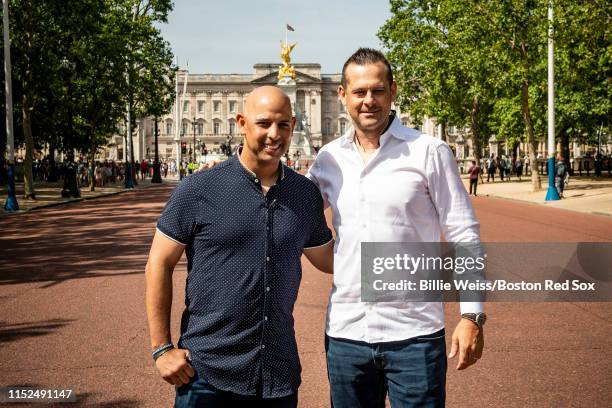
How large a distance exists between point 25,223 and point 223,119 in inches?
5239

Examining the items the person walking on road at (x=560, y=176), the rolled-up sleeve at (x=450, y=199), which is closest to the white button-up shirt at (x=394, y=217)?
the rolled-up sleeve at (x=450, y=199)

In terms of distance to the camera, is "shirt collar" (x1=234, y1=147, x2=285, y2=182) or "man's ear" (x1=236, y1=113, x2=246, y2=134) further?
"man's ear" (x1=236, y1=113, x2=246, y2=134)

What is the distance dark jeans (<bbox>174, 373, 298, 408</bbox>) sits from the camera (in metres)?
2.93

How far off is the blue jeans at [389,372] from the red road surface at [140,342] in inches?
87.3

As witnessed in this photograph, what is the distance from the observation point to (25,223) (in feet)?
73.0

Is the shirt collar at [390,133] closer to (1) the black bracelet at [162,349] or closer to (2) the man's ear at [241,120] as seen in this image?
(2) the man's ear at [241,120]

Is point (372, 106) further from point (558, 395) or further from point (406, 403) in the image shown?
point (558, 395)

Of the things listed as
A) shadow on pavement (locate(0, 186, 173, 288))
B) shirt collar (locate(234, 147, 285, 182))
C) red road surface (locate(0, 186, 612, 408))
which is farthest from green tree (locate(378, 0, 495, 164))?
shirt collar (locate(234, 147, 285, 182))

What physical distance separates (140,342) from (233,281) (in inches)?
179

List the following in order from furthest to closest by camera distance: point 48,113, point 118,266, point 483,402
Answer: point 48,113
point 118,266
point 483,402

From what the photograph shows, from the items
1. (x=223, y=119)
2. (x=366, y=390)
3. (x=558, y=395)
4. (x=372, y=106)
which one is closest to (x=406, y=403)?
(x=366, y=390)

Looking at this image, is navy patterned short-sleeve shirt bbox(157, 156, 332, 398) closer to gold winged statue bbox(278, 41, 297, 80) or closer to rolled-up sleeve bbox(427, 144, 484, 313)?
rolled-up sleeve bbox(427, 144, 484, 313)

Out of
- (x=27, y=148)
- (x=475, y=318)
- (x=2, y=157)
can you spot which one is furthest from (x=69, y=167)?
(x=475, y=318)

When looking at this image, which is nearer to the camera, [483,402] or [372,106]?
[372,106]
